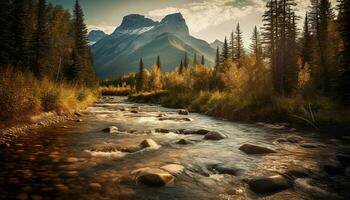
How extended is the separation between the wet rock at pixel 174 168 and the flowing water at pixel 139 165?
8.1 inches

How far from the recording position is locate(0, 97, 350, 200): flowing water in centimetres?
736

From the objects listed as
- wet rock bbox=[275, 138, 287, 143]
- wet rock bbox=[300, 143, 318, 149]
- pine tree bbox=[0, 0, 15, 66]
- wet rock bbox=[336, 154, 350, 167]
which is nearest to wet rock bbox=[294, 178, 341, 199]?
wet rock bbox=[336, 154, 350, 167]

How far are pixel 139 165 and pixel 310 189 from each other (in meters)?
5.46

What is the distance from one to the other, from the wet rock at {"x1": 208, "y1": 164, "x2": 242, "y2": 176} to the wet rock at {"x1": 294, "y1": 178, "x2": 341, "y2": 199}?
1.84 m

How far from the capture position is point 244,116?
2411cm

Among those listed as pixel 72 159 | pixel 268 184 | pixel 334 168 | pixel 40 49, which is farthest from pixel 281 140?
pixel 40 49

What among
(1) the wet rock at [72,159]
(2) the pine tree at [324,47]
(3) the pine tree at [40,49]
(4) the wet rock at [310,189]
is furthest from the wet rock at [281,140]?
(3) the pine tree at [40,49]

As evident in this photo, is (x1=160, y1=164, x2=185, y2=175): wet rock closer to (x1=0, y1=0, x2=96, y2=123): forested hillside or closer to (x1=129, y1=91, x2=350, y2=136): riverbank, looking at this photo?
(x1=0, y1=0, x2=96, y2=123): forested hillside

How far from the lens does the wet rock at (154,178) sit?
809 centimetres

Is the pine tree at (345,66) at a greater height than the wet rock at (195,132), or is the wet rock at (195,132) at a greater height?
the pine tree at (345,66)

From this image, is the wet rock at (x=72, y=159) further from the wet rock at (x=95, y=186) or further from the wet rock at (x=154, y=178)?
the wet rock at (x=154, y=178)

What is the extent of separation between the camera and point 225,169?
9547 millimetres

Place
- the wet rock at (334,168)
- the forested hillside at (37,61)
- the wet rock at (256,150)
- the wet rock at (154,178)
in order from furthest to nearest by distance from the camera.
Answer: the forested hillside at (37,61) < the wet rock at (256,150) < the wet rock at (334,168) < the wet rock at (154,178)

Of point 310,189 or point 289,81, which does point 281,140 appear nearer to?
point 310,189
